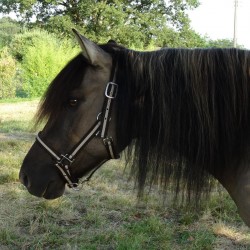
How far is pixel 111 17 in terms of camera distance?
2941 cm

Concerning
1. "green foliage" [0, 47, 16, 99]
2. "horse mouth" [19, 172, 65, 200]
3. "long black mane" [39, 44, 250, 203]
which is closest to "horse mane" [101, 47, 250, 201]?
"long black mane" [39, 44, 250, 203]

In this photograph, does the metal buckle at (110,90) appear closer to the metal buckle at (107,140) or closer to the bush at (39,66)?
the metal buckle at (107,140)

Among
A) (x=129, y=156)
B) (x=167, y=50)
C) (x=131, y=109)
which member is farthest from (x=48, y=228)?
(x=167, y=50)

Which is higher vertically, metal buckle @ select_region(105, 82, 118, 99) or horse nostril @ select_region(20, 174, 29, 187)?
metal buckle @ select_region(105, 82, 118, 99)

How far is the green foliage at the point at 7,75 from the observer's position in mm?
17812

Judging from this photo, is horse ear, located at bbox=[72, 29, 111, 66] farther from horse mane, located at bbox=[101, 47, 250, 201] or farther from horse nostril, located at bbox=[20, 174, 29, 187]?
horse nostril, located at bbox=[20, 174, 29, 187]

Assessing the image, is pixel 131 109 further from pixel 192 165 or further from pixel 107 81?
pixel 192 165

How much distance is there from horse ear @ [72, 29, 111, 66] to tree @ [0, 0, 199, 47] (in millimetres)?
27220

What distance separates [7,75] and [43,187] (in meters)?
17.1

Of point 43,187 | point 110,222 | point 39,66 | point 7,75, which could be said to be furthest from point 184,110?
point 39,66

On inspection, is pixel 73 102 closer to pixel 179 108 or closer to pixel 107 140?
pixel 107 140

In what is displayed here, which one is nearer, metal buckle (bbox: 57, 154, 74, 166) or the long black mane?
the long black mane

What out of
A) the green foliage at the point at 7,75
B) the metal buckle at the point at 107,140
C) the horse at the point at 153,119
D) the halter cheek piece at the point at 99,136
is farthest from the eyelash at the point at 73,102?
the green foliage at the point at 7,75

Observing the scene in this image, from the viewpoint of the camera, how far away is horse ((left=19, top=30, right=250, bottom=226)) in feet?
6.16
